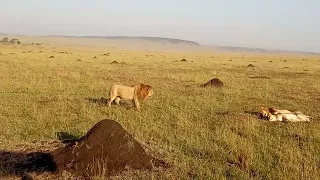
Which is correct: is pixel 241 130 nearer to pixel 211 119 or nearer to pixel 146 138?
pixel 211 119

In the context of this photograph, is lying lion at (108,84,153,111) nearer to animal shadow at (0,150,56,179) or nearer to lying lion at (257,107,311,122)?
lying lion at (257,107,311,122)

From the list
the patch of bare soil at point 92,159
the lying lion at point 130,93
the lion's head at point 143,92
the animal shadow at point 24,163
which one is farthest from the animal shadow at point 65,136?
the lion's head at point 143,92

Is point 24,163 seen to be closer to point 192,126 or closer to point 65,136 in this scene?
point 65,136

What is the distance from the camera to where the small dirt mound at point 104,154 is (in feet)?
22.4

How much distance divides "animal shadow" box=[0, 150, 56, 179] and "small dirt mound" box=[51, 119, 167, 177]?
227 mm

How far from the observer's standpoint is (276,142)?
9.36 metres

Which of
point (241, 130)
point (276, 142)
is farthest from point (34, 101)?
point (276, 142)

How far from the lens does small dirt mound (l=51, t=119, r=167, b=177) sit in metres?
6.83

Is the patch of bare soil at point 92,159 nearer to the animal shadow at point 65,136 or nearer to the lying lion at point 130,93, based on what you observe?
the animal shadow at point 65,136

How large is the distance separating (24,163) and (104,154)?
154cm

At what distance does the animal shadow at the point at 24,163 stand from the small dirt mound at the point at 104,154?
23cm

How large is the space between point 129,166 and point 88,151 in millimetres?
783

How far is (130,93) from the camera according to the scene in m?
13.2

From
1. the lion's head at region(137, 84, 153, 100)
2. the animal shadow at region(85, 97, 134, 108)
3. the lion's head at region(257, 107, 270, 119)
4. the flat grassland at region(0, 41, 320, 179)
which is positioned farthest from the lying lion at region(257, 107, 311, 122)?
the animal shadow at region(85, 97, 134, 108)
